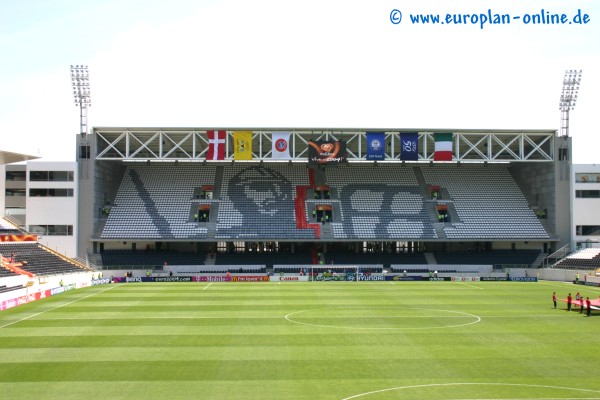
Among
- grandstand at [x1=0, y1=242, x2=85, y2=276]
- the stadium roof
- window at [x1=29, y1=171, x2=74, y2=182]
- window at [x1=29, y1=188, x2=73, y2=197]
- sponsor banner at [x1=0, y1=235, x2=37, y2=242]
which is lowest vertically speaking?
grandstand at [x1=0, y1=242, x2=85, y2=276]

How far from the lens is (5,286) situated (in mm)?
41406

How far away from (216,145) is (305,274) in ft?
53.4

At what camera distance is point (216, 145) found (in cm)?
6488

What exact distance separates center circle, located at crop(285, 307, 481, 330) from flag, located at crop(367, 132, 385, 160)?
1188 inches

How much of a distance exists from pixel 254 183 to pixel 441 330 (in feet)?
148

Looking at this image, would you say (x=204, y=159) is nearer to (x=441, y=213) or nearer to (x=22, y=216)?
(x=22, y=216)

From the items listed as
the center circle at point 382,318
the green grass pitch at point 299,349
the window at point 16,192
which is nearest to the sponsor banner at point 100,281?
the green grass pitch at point 299,349

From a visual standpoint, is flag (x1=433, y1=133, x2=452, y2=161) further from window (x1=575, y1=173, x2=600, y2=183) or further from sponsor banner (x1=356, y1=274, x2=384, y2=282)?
sponsor banner (x1=356, y1=274, x2=384, y2=282)

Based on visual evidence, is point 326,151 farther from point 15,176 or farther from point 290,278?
point 15,176

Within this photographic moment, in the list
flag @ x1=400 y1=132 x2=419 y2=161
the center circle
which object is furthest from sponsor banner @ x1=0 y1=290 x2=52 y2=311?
flag @ x1=400 y1=132 x2=419 y2=161

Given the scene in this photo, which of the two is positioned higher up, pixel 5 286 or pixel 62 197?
pixel 62 197

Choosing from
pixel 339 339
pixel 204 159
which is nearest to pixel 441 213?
pixel 204 159

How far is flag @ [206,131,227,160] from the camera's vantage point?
213 feet

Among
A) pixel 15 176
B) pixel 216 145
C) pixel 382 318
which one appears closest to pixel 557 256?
pixel 216 145
